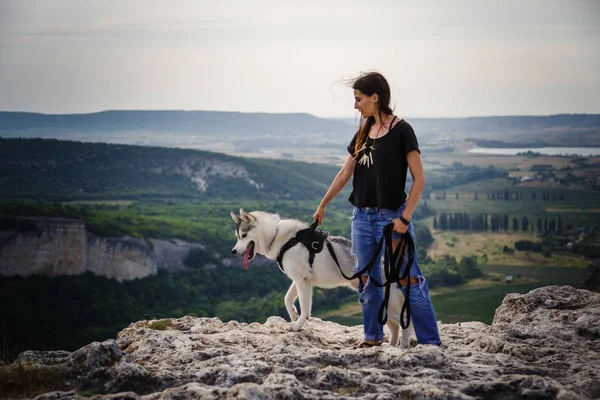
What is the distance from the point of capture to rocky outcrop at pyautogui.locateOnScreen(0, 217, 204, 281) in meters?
52.8

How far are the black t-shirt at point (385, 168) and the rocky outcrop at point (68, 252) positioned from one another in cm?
4810

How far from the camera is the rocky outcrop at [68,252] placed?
52812 mm

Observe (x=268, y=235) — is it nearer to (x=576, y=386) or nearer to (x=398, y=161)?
(x=398, y=161)

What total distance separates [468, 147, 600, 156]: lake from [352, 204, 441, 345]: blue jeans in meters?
83.9

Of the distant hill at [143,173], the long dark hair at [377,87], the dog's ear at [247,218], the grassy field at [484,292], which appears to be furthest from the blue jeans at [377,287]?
the distant hill at [143,173]

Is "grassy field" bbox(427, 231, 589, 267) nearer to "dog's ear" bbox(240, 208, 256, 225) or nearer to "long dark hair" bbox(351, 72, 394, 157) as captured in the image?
"dog's ear" bbox(240, 208, 256, 225)

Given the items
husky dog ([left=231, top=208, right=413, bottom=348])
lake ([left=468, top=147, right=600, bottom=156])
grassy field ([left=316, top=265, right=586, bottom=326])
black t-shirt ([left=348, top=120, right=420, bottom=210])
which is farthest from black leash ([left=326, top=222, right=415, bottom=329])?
lake ([left=468, top=147, right=600, bottom=156])

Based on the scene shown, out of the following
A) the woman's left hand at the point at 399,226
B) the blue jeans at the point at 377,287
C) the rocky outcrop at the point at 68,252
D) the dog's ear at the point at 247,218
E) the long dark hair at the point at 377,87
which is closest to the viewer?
the woman's left hand at the point at 399,226

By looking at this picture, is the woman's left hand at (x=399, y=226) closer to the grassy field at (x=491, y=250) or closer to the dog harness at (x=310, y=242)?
the dog harness at (x=310, y=242)

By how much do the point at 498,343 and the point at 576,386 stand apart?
1.58 m

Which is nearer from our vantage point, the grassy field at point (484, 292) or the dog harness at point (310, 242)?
the dog harness at point (310, 242)

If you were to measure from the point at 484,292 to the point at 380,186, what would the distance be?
151ft

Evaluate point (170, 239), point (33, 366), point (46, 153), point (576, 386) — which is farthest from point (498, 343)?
point (46, 153)

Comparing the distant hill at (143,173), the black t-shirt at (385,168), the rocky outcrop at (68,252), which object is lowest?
the rocky outcrop at (68,252)
